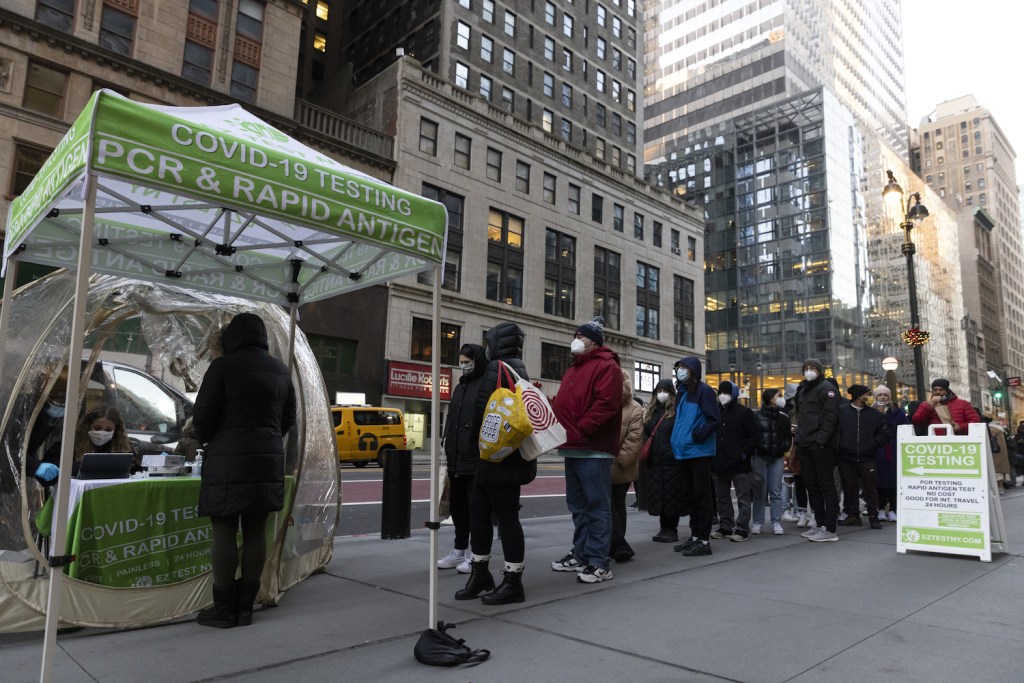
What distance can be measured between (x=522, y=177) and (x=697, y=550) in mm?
34958

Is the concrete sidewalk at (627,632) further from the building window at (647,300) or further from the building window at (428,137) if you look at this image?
the building window at (647,300)

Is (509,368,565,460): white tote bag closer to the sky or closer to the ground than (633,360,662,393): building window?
closer to the ground

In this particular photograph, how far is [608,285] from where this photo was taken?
44906mm

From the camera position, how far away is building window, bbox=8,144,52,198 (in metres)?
22.3

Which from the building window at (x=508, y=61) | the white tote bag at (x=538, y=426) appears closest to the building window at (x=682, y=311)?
the building window at (x=508, y=61)

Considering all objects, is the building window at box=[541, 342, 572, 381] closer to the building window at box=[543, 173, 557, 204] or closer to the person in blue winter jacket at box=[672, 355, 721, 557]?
the building window at box=[543, 173, 557, 204]

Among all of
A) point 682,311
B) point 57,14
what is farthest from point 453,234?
point 682,311

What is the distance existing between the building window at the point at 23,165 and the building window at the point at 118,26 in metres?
5.08

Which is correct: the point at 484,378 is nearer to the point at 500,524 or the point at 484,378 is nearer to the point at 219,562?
the point at 500,524

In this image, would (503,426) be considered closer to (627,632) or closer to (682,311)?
(627,632)

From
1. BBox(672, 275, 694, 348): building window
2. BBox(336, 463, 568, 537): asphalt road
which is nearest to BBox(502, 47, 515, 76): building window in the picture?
BBox(672, 275, 694, 348): building window

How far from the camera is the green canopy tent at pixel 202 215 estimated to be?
338 centimetres

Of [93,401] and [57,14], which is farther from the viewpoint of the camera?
[57,14]

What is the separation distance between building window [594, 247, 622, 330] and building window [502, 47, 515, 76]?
40.7 ft
